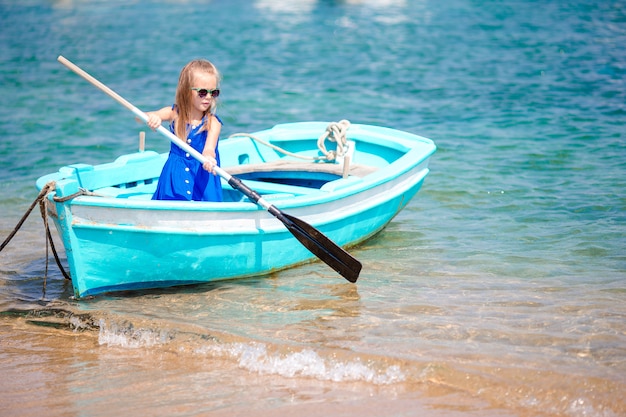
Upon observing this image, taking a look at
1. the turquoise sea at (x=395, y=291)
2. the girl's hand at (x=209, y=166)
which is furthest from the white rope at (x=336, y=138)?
the girl's hand at (x=209, y=166)

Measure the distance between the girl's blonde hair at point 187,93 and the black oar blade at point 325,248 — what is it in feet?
3.33

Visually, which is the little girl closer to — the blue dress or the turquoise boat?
the blue dress

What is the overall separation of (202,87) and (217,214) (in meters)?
0.94

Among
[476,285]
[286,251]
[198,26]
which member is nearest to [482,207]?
[476,285]

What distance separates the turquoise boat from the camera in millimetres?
5551

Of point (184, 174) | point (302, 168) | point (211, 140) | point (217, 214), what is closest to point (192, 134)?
point (211, 140)

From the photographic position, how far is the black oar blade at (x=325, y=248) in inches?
234

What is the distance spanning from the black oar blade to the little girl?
75 cm

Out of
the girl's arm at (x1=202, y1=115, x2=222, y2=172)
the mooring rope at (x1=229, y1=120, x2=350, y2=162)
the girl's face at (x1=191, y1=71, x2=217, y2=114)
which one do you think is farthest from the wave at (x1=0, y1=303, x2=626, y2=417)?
the mooring rope at (x1=229, y1=120, x2=350, y2=162)

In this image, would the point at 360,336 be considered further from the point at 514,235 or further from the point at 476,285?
the point at 514,235

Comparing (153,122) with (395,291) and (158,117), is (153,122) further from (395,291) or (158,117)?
(395,291)

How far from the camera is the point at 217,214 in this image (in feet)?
18.9

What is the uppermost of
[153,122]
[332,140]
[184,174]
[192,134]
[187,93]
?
[187,93]

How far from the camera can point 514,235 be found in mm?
7738
